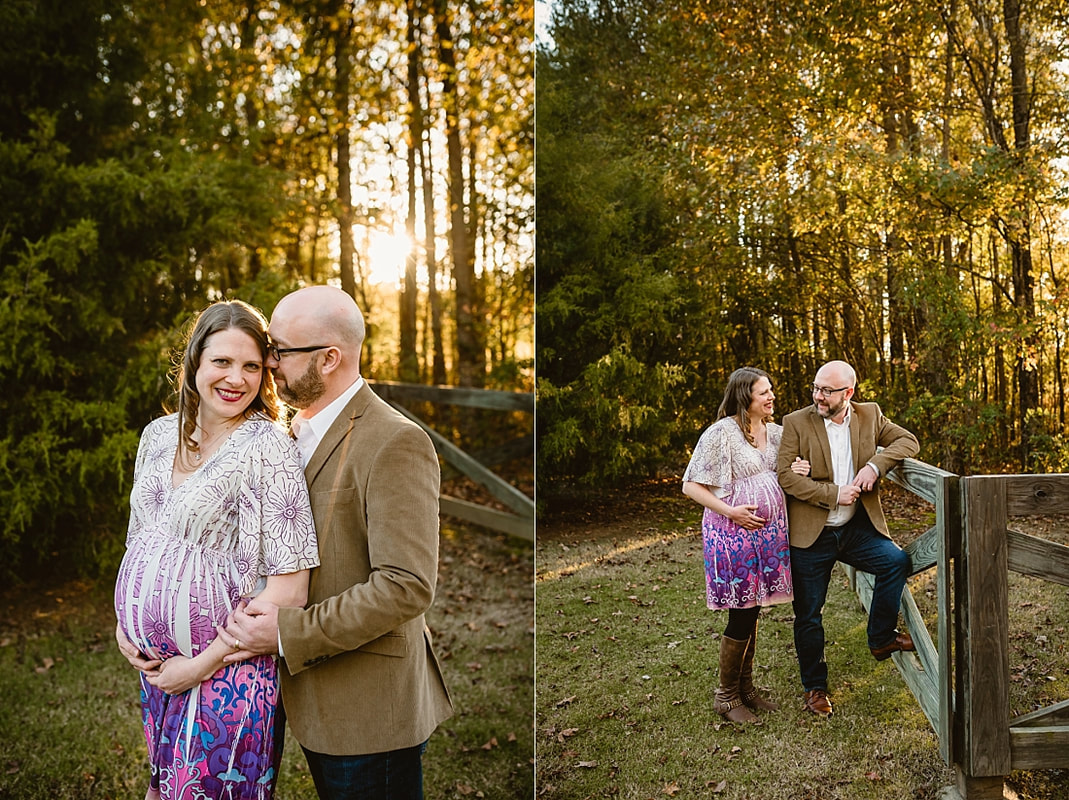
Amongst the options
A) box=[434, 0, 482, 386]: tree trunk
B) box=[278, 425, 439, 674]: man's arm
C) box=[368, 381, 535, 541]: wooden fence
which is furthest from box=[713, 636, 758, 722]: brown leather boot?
box=[434, 0, 482, 386]: tree trunk

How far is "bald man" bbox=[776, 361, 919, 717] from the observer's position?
2648 millimetres

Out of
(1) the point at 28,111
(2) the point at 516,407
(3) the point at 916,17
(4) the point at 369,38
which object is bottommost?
(2) the point at 516,407

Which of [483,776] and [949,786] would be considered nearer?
[949,786]

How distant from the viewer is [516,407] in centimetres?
527

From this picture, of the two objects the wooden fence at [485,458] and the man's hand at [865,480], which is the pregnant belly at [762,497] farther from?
the wooden fence at [485,458]

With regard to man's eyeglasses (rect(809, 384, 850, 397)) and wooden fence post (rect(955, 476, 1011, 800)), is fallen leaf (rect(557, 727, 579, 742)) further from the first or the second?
man's eyeglasses (rect(809, 384, 850, 397))

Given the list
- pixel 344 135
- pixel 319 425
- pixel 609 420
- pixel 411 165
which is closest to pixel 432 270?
pixel 411 165

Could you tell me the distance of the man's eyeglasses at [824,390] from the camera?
2.70m

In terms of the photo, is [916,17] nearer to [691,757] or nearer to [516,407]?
[691,757]

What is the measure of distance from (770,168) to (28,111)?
401 centimetres

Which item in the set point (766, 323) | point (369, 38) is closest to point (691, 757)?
point (766, 323)

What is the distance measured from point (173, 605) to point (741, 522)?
5.57 feet

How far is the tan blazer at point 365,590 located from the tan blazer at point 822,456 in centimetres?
126

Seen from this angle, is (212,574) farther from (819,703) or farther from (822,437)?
(819,703)
